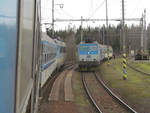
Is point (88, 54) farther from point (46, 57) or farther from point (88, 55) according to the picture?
point (46, 57)

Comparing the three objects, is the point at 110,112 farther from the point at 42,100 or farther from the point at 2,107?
the point at 2,107

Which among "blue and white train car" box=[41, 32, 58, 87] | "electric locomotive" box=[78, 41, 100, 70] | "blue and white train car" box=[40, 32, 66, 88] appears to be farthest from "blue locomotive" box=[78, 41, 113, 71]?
"blue and white train car" box=[41, 32, 58, 87]

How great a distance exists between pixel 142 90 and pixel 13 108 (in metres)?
10.9

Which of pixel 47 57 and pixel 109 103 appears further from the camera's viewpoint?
pixel 47 57

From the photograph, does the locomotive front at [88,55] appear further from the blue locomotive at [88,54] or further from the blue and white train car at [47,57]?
the blue and white train car at [47,57]

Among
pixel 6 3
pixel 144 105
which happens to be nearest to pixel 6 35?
pixel 6 3

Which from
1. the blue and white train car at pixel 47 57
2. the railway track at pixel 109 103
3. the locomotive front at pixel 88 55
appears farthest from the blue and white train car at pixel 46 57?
the locomotive front at pixel 88 55

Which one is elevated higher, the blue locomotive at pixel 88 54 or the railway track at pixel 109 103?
the blue locomotive at pixel 88 54

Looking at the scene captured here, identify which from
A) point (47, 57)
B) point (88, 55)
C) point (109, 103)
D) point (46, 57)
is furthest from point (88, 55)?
point (109, 103)

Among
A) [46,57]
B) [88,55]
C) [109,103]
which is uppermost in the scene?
[88,55]

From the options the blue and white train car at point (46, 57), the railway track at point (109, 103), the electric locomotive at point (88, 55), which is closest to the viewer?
the railway track at point (109, 103)

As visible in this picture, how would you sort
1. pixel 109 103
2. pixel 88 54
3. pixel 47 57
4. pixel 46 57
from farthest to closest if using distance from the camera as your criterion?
pixel 88 54 → pixel 47 57 → pixel 46 57 → pixel 109 103

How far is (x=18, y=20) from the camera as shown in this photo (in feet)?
4.26

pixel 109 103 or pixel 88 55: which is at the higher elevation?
pixel 88 55
